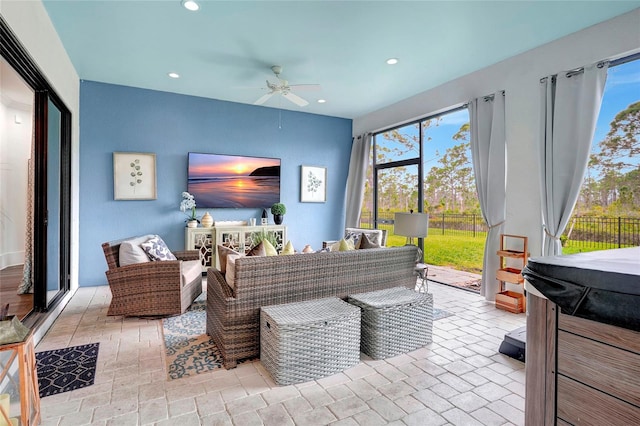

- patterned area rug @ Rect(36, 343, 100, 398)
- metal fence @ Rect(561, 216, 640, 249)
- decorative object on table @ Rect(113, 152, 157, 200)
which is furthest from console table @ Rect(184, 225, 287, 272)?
metal fence @ Rect(561, 216, 640, 249)

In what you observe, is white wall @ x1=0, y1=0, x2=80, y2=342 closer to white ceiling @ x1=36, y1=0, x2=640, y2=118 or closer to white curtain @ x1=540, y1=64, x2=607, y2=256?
white ceiling @ x1=36, y1=0, x2=640, y2=118

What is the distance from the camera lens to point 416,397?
2.01 m

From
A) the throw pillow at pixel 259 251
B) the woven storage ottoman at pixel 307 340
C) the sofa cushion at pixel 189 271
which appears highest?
the throw pillow at pixel 259 251

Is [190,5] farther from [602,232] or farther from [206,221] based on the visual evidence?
[602,232]

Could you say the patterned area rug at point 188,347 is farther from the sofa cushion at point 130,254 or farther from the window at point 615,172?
the window at point 615,172

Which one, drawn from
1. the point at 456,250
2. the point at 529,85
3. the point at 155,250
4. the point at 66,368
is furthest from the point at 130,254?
the point at 529,85

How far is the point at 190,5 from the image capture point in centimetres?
276

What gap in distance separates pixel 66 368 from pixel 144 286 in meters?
0.98

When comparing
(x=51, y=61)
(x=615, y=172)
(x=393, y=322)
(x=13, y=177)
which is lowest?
(x=393, y=322)

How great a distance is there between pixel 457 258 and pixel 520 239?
1.46 meters

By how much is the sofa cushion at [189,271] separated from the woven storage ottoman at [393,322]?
5.92ft

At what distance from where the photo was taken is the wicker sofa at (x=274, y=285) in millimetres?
2346

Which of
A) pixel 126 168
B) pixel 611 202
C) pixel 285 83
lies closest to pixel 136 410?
pixel 285 83

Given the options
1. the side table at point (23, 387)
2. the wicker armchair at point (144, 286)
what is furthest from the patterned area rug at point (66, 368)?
the wicker armchair at point (144, 286)
